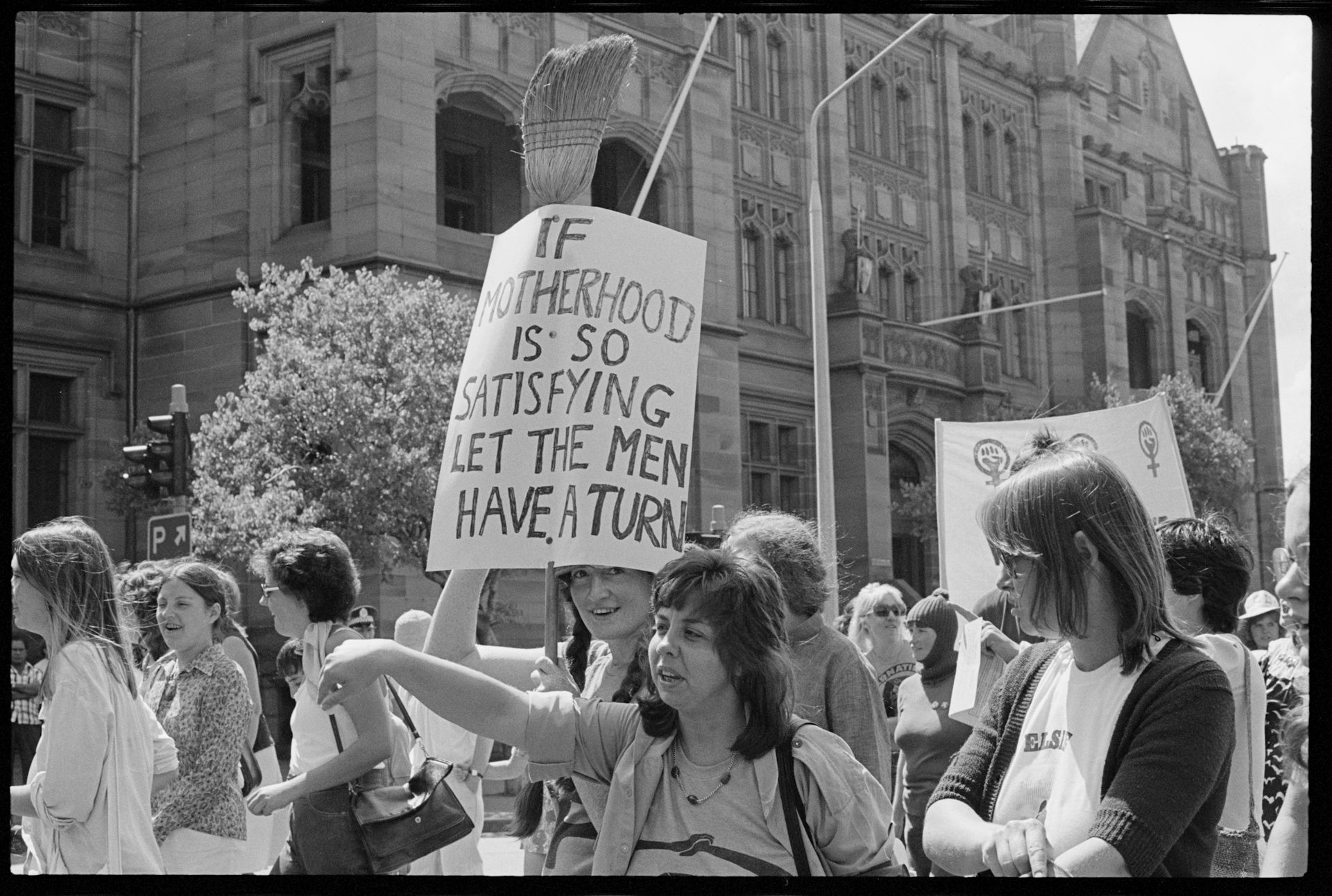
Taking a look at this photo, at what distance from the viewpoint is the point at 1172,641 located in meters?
2.50

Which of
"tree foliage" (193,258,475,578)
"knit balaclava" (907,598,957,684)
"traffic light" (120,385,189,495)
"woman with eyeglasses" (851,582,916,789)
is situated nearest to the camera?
"knit balaclava" (907,598,957,684)

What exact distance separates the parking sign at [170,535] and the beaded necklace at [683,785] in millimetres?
9529

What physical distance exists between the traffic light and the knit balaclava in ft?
27.2

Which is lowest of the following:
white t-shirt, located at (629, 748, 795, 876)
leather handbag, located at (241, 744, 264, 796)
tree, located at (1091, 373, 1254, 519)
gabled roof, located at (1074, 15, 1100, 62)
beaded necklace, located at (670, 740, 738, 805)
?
leather handbag, located at (241, 744, 264, 796)

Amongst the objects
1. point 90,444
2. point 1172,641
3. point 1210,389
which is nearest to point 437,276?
point 90,444

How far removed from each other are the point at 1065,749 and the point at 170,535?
10246 millimetres

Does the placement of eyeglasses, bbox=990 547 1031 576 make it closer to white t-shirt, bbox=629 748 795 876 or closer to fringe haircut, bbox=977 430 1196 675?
fringe haircut, bbox=977 430 1196 675

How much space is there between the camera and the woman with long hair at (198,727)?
15.0 ft

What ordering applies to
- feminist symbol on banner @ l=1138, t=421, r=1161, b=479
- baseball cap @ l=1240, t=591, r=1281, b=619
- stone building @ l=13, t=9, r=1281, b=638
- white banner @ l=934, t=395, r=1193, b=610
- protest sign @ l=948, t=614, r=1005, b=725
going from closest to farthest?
1. protest sign @ l=948, t=614, r=1005, b=725
2. baseball cap @ l=1240, t=591, r=1281, b=619
3. white banner @ l=934, t=395, r=1193, b=610
4. feminist symbol on banner @ l=1138, t=421, r=1161, b=479
5. stone building @ l=13, t=9, r=1281, b=638

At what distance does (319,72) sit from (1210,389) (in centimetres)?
2669

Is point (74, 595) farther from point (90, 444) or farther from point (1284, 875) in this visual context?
point (90, 444)

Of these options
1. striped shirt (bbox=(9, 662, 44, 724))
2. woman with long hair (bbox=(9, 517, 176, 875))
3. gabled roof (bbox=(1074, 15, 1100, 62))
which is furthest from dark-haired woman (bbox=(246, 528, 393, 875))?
gabled roof (bbox=(1074, 15, 1100, 62))

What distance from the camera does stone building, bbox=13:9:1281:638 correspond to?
75.6 ft

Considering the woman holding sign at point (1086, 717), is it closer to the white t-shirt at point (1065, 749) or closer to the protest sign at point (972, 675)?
the white t-shirt at point (1065, 749)
